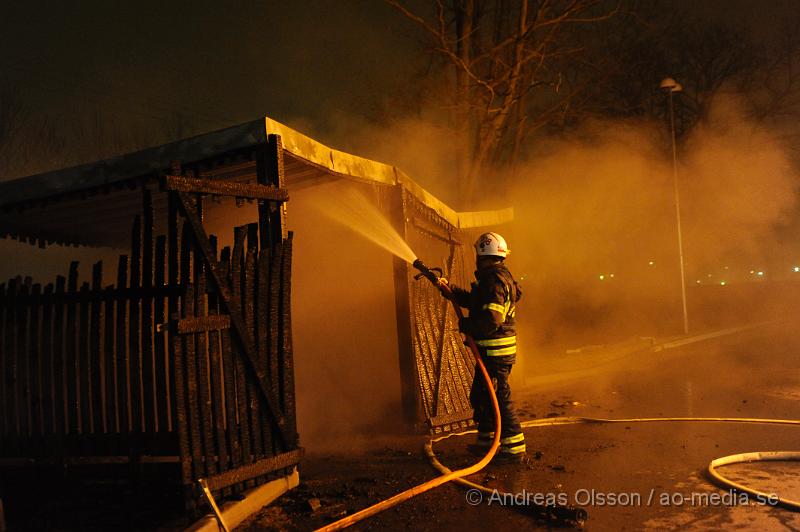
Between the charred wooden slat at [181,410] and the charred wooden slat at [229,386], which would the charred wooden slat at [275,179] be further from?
the charred wooden slat at [181,410]

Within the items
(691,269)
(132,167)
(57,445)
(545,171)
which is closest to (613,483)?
(57,445)

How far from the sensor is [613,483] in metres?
4.69

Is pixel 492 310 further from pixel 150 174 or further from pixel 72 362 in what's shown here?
pixel 72 362

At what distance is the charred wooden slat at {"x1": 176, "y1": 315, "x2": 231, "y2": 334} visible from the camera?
13.5 ft

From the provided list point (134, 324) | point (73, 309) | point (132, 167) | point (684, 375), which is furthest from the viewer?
point (684, 375)

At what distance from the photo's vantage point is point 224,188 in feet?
15.1

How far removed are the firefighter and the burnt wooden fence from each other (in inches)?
66.5

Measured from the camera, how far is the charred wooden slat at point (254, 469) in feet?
13.6

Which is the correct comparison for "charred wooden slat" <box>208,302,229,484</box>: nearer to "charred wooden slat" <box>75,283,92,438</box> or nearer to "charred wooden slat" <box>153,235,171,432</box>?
"charred wooden slat" <box>153,235,171,432</box>

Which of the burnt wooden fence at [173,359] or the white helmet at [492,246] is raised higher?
the white helmet at [492,246]

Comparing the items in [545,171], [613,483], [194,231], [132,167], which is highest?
[545,171]

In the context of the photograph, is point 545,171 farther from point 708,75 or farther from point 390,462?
Result: point 390,462

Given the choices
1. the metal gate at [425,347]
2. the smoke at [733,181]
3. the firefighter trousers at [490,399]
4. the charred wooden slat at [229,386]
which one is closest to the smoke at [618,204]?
the smoke at [733,181]

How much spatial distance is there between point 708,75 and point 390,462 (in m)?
22.2
